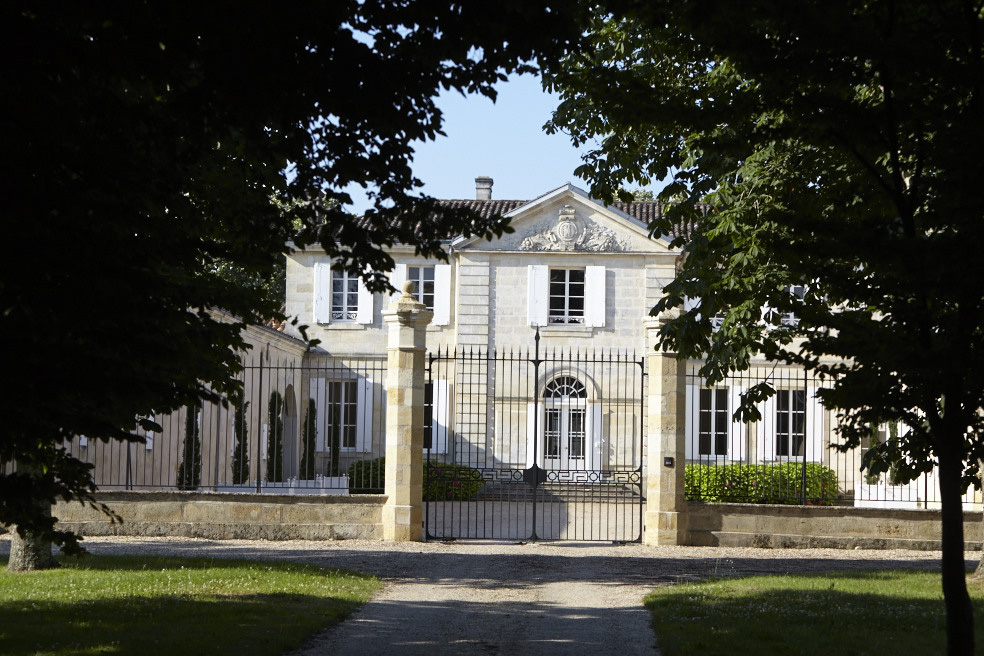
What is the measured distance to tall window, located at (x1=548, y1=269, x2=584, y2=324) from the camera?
28.5 meters

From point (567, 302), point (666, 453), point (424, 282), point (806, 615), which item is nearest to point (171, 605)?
point (806, 615)

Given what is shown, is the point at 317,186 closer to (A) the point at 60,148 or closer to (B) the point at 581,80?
(A) the point at 60,148

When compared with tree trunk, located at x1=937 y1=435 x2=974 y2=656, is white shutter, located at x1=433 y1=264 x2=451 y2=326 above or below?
above

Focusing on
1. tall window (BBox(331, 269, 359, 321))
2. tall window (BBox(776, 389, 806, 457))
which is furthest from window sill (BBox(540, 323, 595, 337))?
tall window (BBox(776, 389, 806, 457))

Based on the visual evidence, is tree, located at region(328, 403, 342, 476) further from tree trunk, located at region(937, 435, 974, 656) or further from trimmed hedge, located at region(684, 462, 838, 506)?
tree trunk, located at region(937, 435, 974, 656)

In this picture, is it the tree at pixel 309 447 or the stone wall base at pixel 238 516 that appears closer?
the stone wall base at pixel 238 516

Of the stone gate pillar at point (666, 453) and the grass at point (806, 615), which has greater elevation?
the stone gate pillar at point (666, 453)

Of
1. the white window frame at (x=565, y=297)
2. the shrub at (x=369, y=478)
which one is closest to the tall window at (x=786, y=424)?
the white window frame at (x=565, y=297)

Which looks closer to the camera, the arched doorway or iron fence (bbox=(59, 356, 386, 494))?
iron fence (bbox=(59, 356, 386, 494))

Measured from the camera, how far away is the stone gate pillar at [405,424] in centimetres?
1438

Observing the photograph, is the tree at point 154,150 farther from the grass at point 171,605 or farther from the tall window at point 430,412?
the tall window at point 430,412

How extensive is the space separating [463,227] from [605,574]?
688 centimetres

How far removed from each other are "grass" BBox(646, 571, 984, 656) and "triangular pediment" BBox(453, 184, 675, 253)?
17.3m

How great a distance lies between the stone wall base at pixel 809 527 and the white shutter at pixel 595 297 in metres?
13.9
